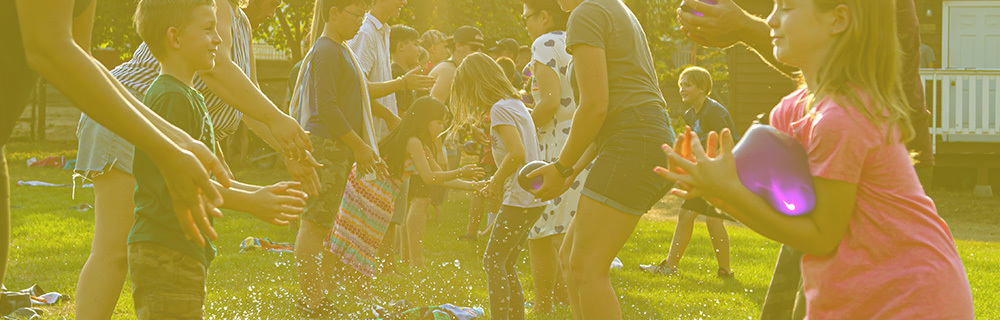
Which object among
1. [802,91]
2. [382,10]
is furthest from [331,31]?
[802,91]

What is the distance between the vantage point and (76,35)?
2699mm

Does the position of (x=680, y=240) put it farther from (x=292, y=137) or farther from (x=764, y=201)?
(x=764, y=201)

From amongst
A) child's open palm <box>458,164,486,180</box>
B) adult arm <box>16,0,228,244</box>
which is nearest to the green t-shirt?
adult arm <box>16,0,228,244</box>

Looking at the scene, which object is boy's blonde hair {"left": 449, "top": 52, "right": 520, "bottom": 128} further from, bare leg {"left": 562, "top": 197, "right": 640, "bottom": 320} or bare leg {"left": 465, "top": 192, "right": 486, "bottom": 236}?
bare leg {"left": 465, "top": 192, "right": 486, "bottom": 236}

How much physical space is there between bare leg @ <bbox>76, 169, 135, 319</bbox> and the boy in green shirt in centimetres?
46

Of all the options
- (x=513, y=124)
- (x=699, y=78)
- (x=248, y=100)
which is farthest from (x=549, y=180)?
(x=699, y=78)

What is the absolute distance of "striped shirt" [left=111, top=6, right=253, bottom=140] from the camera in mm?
Answer: 3924

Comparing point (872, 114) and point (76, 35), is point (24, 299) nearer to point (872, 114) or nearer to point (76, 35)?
point (76, 35)

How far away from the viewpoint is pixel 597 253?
3627 millimetres

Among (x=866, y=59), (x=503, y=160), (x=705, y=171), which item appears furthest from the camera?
(x=503, y=160)

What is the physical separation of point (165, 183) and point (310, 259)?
2.27 m

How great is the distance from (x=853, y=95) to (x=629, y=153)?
1.59 meters

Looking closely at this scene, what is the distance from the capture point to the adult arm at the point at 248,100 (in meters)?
3.44

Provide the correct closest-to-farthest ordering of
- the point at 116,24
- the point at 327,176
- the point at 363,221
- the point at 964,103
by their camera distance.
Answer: the point at 327,176, the point at 363,221, the point at 964,103, the point at 116,24
